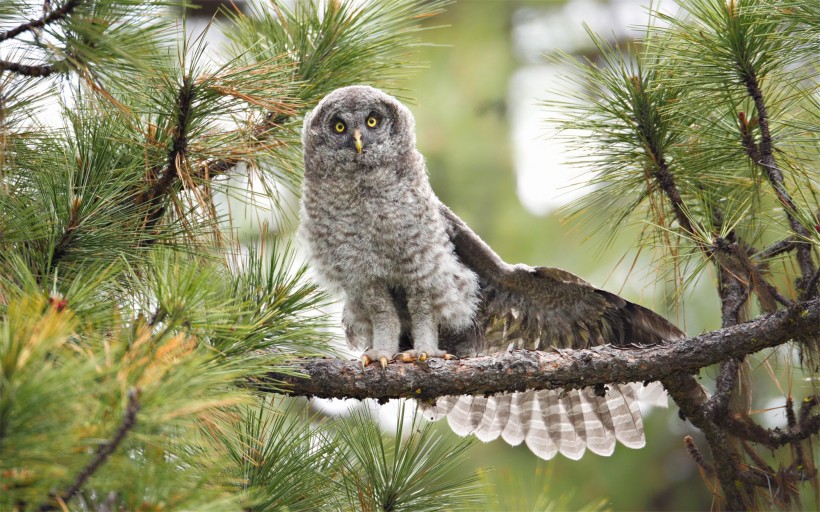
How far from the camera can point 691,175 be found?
2.75 m

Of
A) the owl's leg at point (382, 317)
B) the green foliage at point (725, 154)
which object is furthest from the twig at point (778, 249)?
the owl's leg at point (382, 317)

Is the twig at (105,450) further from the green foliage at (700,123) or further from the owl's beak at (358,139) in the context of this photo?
the owl's beak at (358,139)

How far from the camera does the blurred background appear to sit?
19.9ft

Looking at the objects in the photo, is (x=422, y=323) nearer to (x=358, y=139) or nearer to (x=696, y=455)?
(x=358, y=139)

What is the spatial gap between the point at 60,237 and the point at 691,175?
81.3 inches

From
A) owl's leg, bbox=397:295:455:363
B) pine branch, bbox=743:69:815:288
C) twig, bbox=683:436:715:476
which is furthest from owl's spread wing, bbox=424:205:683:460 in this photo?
pine branch, bbox=743:69:815:288

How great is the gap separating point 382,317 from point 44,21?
1.96m

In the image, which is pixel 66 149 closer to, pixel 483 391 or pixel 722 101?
pixel 483 391

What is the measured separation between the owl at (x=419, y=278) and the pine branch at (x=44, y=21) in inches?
63.4

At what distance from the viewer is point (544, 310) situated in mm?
3459

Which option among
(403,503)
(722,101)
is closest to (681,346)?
(722,101)

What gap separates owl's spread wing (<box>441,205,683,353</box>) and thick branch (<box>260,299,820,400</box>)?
44 centimetres

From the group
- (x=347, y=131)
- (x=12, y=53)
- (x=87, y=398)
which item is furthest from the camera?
(x=347, y=131)

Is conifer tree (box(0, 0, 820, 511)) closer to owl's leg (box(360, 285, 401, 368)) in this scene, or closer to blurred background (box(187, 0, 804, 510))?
owl's leg (box(360, 285, 401, 368))
